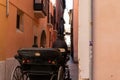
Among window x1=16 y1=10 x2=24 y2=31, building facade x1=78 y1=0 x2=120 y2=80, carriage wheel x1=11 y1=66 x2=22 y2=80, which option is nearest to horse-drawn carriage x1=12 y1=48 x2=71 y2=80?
carriage wheel x1=11 y1=66 x2=22 y2=80

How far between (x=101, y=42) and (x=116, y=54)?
0.81 ft

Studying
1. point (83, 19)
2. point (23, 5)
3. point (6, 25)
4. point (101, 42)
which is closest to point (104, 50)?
point (101, 42)

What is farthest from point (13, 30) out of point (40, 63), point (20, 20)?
point (40, 63)

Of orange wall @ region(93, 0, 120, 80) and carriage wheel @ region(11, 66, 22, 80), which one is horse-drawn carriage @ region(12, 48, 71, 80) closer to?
carriage wheel @ region(11, 66, 22, 80)

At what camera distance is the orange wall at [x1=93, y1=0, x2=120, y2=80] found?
415cm

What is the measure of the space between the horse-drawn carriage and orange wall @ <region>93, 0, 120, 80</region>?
4.68m

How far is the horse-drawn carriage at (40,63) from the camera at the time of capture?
902cm

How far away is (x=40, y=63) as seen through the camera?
9.14 meters

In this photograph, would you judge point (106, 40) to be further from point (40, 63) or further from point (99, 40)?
point (40, 63)

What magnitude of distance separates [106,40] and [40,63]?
203 inches

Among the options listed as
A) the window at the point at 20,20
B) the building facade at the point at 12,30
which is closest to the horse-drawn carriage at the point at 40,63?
the building facade at the point at 12,30

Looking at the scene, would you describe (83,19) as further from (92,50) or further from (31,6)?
(31,6)

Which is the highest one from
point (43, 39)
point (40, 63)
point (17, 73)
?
point (43, 39)

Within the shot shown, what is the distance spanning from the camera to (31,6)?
17.8m
